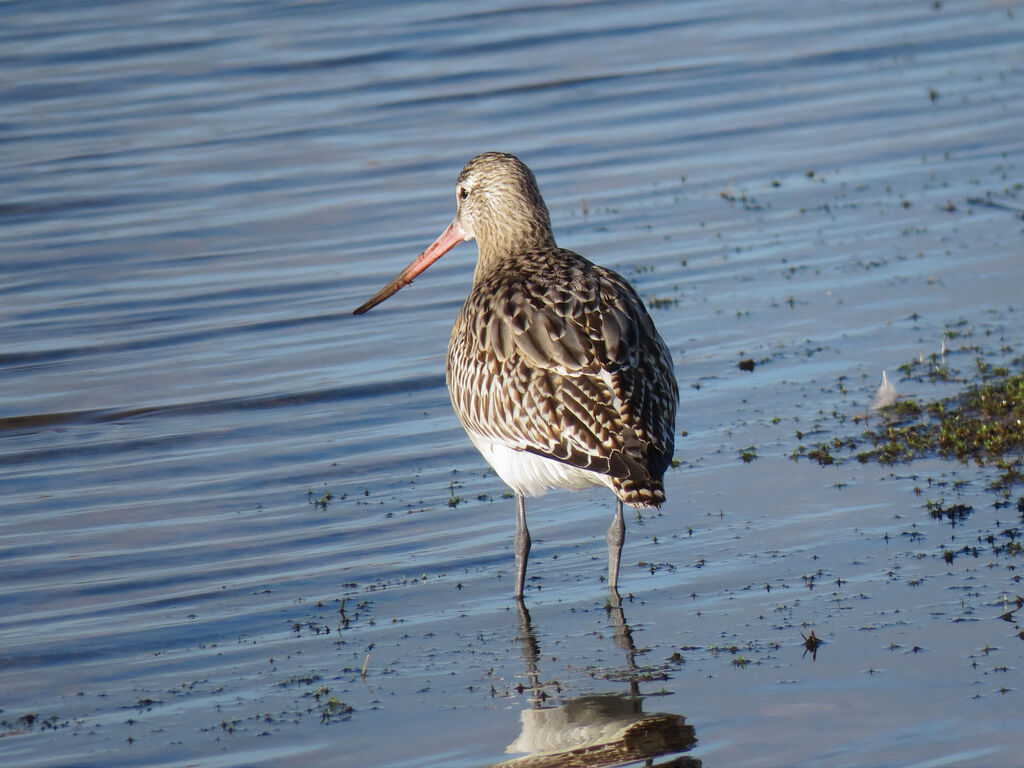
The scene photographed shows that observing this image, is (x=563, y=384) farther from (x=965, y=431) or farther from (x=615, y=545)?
(x=965, y=431)

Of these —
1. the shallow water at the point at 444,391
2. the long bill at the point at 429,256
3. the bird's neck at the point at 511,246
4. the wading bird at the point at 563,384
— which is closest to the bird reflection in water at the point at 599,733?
the shallow water at the point at 444,391

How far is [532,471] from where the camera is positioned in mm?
6293

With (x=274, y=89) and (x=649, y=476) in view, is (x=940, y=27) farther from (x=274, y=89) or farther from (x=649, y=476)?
(x=649, y=476)

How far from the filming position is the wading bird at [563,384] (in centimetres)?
577

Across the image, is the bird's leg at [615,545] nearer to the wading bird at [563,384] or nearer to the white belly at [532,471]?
the wading bird at [563,384]

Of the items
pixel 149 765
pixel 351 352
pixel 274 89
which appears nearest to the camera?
pixel 149 765

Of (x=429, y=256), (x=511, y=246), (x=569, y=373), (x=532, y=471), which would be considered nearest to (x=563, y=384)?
(x=569, y=373)

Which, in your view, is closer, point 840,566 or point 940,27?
point 840,566

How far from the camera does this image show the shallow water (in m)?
5.37

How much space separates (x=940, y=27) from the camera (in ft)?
58.7

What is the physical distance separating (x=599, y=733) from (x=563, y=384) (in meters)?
1.47

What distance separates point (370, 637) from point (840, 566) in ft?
6.21

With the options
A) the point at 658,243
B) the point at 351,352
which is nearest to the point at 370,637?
the point at 351,352

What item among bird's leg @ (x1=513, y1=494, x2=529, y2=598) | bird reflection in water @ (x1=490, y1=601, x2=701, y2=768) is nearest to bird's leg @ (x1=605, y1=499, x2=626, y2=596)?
bird's leg @ (x1=513, y1=494, x2=529, y2=598)
